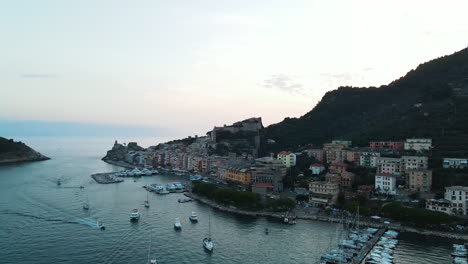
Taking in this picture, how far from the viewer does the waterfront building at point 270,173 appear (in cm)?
3138

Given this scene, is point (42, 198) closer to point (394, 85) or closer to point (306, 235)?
point (306, 235)

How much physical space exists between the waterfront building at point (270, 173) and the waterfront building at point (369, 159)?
712 centimetres

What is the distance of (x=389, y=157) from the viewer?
31375 millimetres

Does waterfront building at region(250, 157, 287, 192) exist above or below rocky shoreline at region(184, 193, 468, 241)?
above

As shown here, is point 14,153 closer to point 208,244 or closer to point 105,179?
point 105,179

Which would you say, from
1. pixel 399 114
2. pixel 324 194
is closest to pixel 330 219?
pixel 324 194

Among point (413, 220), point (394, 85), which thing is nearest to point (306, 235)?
point (413, 220)

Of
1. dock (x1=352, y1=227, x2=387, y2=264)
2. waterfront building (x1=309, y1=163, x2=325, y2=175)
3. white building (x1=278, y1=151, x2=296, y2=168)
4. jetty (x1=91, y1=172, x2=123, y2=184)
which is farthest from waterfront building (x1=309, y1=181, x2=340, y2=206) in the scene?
jetty (x1=91, y1=172, x2=123, y2=184)

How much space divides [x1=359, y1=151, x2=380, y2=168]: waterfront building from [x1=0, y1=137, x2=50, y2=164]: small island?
58389 millimetres

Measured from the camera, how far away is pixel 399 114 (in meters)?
44.6

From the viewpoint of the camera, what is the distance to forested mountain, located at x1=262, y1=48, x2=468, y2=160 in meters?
34.7

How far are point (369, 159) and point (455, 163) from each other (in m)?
6.84

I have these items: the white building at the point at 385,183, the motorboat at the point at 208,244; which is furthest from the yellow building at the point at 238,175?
the motorboat at the point at 208,244

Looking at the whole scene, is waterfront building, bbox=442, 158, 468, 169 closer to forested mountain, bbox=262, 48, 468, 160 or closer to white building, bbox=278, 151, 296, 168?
forested mountain, bbox=262, 48, 468, 160
